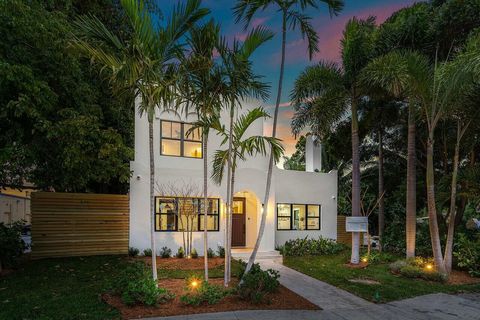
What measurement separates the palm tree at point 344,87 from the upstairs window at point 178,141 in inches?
164

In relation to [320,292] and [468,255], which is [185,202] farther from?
[468,255]

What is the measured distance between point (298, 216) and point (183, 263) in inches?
258

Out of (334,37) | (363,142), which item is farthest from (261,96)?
(363,142)

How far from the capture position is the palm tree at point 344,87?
11.6 metres

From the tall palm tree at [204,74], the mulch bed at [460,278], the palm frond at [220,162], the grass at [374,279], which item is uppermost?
the tall palm tree at [204,74]

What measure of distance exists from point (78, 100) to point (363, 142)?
14.3 meters

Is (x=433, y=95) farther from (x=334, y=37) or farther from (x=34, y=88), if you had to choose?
(x=34, y=88)

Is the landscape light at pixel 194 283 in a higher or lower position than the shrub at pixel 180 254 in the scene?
higher

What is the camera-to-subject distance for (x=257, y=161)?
13.9 meters

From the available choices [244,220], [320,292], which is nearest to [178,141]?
[244,220]

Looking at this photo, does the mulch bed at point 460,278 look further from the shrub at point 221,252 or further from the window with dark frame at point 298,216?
the shrub at point 221,252

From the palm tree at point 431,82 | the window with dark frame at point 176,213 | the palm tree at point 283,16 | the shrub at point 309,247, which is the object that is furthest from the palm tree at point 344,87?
the window with dark frame at point 176,213

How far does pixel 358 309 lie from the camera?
6.96 metres

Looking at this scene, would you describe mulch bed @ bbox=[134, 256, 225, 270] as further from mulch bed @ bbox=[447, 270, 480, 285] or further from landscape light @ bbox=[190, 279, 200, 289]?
mulch bed @ bbox=[447, 270, 480, 285]
